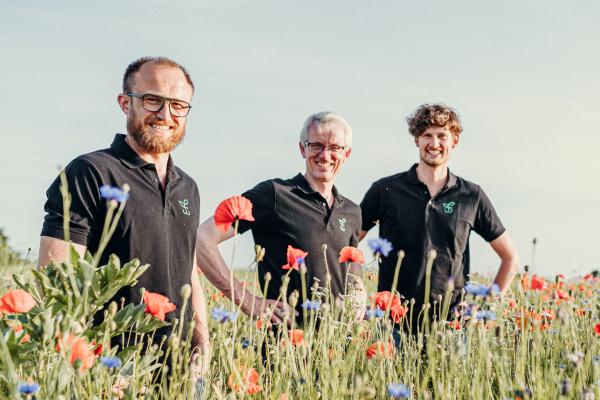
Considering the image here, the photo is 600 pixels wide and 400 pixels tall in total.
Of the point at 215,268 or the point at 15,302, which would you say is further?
the point at 215,268

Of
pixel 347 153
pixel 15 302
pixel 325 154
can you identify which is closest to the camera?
pixel 15 302

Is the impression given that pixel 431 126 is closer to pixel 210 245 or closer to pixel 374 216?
pixel 374 216

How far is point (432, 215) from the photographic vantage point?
4.43m

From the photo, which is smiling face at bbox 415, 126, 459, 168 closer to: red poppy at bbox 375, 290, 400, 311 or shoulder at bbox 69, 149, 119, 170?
red poppy at bbox 375, 290, 400, 311

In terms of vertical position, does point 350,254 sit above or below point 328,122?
below

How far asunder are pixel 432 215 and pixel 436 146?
46 cm

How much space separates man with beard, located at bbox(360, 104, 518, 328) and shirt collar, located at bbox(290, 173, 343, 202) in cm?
63

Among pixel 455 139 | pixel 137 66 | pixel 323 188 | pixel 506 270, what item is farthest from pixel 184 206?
pixel 506 270

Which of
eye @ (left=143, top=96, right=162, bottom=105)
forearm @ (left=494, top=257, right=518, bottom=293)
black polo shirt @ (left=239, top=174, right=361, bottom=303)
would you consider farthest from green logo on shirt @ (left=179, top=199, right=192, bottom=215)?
forearm @ (left=494, top=257, right=518, bottom=293)

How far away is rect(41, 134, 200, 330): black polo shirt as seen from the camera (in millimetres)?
2525

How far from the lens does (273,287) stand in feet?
11.5

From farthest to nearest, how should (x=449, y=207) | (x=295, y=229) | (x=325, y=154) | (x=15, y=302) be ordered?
(x=449, y=207)
(x=325, y=154)
(x=295, y=229)
(x=15, y=302)

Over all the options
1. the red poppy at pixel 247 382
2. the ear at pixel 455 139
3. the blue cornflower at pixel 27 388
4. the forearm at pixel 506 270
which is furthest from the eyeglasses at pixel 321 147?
the blue cornflower at pixel 27 388

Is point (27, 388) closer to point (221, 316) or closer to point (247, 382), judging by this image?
point (221, 316)
